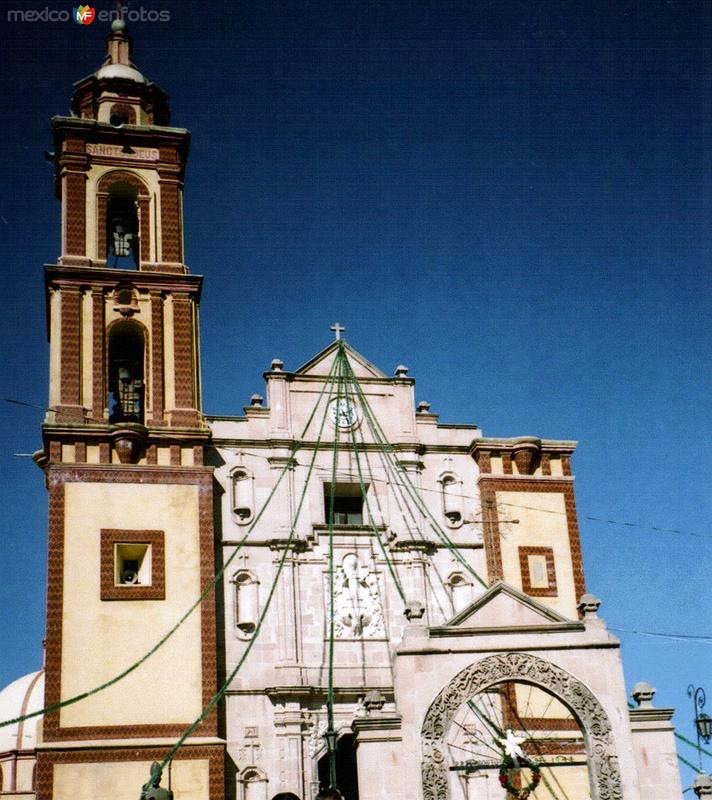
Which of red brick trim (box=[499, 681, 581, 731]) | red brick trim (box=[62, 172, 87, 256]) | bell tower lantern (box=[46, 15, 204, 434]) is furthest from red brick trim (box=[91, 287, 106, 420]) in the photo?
red brick trim (box=[499, 681, 581, 731])

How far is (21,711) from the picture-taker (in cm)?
4259

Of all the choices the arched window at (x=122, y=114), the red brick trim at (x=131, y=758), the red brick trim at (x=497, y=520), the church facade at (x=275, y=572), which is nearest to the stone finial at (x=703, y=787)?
the church facade at (x=275, y=572)

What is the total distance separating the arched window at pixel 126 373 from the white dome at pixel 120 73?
7.55m

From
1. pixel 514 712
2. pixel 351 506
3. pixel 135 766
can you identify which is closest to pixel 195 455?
pixel 351 506

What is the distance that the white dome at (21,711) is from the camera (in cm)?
4262

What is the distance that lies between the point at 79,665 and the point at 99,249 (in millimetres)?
10867

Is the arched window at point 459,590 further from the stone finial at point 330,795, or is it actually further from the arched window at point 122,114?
the arched window at point 122,114

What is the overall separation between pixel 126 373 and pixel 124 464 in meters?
3.61

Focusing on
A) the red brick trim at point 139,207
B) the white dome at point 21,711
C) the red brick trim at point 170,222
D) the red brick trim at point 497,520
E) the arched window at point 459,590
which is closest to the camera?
the arched window at point 459,590

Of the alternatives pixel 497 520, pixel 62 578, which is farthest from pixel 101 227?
pixel 497 520

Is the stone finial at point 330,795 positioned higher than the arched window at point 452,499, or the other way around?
the arched window at point 452,499

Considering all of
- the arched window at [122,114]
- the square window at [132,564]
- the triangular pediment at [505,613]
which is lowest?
the triangular pediment at [505,613]

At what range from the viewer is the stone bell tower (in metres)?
27.3

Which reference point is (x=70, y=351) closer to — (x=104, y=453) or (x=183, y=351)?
(x=183, y=351)
